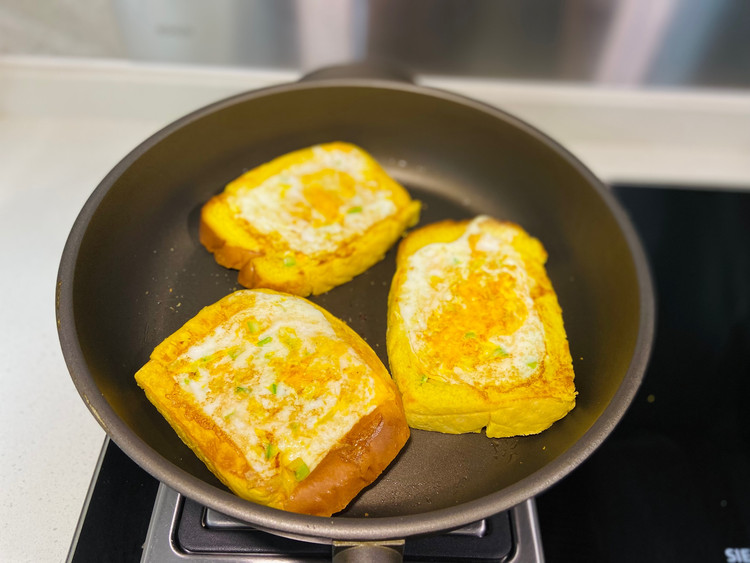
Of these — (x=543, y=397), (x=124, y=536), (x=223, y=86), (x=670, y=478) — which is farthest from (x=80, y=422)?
(x=670, y=478)

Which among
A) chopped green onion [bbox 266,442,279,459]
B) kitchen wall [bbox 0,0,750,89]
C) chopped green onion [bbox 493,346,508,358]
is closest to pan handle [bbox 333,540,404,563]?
chopped green onion [bbox 266,442,279,459]

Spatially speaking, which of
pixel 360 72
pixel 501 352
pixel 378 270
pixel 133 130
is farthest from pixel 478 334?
pixel 133 130

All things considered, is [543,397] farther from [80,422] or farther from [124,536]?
[80,422]

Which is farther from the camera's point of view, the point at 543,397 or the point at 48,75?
the point at 48,75

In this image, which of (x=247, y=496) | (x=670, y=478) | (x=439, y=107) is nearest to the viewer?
(x=247, y=496)

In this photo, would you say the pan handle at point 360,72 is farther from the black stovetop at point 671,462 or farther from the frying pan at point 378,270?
the black stovetop at point 671,462

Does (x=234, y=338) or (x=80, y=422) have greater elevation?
(x=234, y=338)
